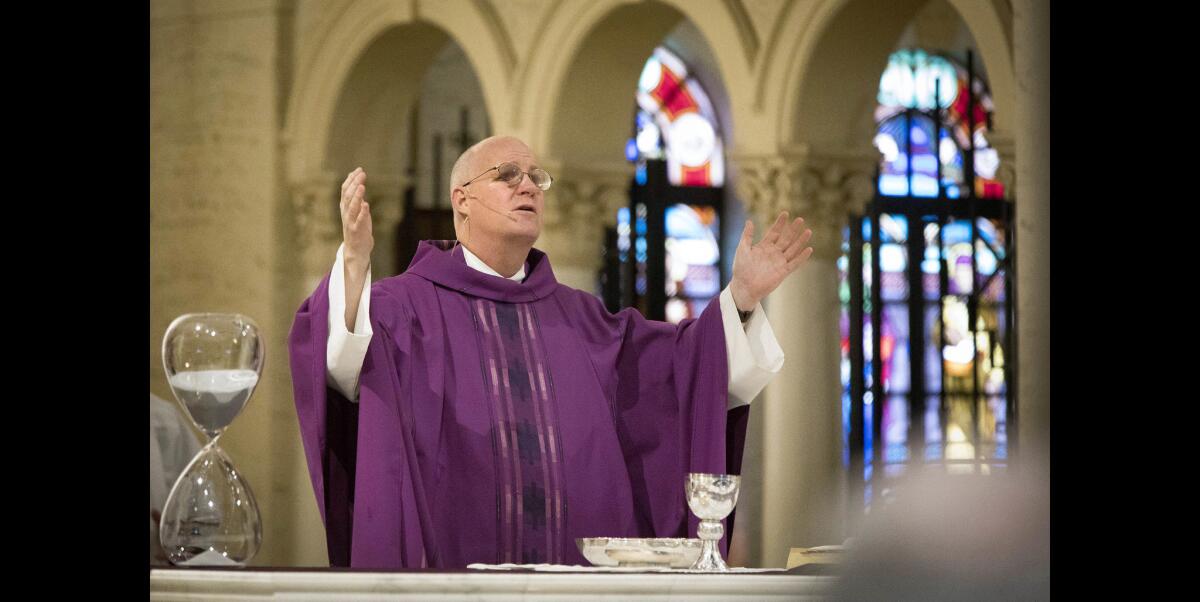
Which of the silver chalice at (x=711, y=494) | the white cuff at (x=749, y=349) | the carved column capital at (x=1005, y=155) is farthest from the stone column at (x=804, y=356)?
the silver chalice at (x=711, y=494)

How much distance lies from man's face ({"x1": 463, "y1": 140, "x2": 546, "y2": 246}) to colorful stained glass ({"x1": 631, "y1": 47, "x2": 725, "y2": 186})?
9996 millimetres

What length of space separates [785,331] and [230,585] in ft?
22.8

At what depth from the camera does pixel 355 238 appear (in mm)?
3912

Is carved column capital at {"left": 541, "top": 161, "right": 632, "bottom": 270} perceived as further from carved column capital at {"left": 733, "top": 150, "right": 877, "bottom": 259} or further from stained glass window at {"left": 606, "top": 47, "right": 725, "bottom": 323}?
stained glass window at {"left": 606, "top": 47, "right": 725, "bottom": 323}

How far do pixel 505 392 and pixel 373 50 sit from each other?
6.75 metres

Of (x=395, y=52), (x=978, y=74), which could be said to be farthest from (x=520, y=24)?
(x=978, y=74)

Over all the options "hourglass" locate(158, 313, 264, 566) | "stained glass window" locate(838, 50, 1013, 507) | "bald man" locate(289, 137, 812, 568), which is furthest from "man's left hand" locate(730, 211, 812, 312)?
"stained glass window" locate(838, 50, 1013, 507)

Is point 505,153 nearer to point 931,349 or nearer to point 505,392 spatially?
point 505,392

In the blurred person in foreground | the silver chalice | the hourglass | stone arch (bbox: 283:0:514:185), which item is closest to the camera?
the blurred person in foreground

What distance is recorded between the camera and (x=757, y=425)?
36.0ft

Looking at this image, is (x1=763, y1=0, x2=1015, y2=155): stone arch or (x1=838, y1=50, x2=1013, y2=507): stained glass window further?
(x1=838, y1=50, x2=1013, y2=507): stained glass window

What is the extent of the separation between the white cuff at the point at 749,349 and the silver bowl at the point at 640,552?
1.12 meters

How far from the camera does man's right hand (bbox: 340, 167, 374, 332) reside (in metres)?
3.76

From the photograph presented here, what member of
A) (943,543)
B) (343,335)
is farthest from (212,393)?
(943,543)
